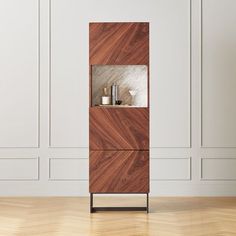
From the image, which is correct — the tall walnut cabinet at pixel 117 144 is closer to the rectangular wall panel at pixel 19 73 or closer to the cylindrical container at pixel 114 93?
the cylindrical container at pixel 114 93

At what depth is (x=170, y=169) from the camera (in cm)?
666

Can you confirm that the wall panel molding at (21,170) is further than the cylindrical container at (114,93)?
Yes

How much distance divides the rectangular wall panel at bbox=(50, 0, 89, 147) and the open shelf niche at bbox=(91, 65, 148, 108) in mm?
645

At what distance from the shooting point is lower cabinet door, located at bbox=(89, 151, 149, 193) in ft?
18.9

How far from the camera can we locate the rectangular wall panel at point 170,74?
6.60m

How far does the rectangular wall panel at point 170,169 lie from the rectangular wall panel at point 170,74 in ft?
0.60

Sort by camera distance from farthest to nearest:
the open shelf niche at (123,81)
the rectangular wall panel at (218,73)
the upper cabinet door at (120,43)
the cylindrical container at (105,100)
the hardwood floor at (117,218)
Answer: the rectangular wall panel at (218,73) → the open shelf niche at (123,81) → the cylindrical container at (105,100) → the upper cabinet door at (120,43) → the hardwood floor at (117,218)

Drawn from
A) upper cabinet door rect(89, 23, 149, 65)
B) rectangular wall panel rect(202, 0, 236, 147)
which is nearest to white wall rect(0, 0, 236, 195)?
rectangular wall panel rect(202, 0, 236, 147)

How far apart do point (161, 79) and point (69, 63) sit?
1048mm

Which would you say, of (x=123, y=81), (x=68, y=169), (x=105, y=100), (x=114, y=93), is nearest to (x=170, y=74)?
(x=123, y=81)

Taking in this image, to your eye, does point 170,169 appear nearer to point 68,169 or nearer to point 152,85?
point 152,85

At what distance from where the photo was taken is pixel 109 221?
5328 mm

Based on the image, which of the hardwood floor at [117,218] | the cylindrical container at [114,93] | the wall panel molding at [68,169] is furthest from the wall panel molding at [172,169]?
the cylindrical container at [114,93]

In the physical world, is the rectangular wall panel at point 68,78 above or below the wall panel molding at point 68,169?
above
